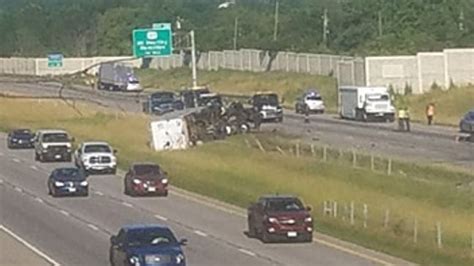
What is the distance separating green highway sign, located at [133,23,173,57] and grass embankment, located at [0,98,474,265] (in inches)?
285

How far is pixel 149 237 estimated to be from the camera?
3272 cm

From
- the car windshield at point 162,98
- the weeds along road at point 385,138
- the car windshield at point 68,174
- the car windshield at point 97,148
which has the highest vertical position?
the car windshield at point 162,98

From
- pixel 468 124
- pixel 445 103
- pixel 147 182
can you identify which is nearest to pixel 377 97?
pixel 445 103

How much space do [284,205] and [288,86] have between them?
282ft

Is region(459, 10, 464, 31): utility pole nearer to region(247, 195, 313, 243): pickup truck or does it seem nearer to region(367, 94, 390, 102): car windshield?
region(367, 94, 390, 102): car windshield

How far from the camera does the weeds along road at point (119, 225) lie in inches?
1468

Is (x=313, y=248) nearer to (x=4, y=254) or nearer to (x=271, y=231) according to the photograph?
(x=271, y=231)

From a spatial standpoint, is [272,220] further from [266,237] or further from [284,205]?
[284,205]

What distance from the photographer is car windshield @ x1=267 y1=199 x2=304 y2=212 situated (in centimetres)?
4178

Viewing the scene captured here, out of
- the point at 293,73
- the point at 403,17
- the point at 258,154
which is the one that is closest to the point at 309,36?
the point at 403,17

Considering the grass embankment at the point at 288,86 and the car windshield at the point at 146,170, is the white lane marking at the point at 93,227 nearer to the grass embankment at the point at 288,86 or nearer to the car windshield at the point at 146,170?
the car windshield at the point at 146,170

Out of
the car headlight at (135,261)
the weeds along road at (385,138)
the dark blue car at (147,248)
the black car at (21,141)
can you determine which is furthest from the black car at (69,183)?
the black car at (21,141)

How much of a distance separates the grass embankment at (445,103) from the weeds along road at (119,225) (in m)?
31.3

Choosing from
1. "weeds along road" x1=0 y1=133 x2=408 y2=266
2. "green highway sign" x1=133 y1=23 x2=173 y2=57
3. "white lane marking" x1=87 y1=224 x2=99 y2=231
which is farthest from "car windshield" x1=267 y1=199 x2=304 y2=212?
"green highway sign" x1=133 y1=23 x2=173 y2=57
